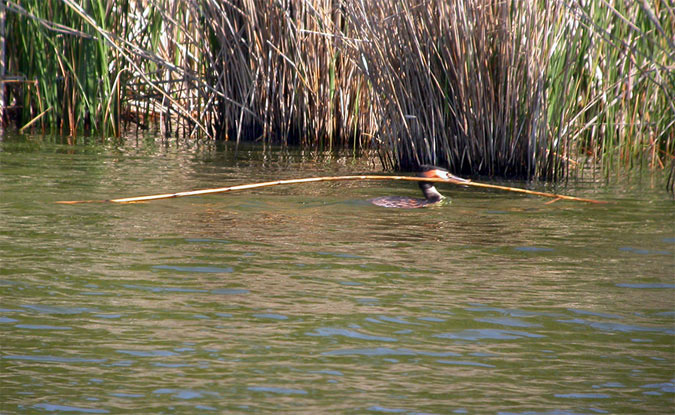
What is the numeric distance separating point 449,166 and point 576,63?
1437 millimetres

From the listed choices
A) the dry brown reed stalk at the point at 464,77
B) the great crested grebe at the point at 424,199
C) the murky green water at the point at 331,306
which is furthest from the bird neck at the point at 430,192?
the dry brown reed stalk at the point at 464,77

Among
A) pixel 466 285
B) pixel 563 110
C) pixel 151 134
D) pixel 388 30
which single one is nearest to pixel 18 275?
pixel 466 285

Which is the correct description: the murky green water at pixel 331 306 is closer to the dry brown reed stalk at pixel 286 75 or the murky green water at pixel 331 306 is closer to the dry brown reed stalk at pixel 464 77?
the dry brown reed stalk at pixel 464 77

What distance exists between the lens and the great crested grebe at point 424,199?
735 cm

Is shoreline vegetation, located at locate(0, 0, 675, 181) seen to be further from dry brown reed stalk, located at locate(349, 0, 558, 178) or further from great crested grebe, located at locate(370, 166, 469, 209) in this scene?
great crested grebe, located at locate(370, 166, 469, 209)

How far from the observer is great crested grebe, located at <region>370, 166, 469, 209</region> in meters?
7.35

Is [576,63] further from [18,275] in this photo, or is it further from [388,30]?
[18,275]

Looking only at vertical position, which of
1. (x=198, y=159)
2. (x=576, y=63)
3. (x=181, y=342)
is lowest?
(x=181, y=342)

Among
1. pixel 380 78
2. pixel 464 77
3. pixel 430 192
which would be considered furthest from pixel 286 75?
pixel 430 192

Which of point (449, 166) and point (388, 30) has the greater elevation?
point (388, 30)

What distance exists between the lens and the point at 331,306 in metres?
4.38

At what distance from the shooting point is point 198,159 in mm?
9766

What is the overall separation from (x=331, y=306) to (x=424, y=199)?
323 cm

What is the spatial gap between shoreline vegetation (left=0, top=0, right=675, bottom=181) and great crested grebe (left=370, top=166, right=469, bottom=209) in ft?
3.23
